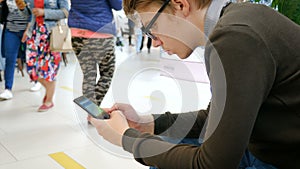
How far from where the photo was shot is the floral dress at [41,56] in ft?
8.77

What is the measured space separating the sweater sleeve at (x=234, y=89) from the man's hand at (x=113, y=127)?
0.26m

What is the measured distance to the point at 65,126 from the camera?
2.37 metres

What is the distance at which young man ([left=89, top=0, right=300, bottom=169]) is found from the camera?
2.03 feet

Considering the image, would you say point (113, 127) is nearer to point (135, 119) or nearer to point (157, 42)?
point (135, 119)

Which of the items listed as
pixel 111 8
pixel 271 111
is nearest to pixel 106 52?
pixel 111 8

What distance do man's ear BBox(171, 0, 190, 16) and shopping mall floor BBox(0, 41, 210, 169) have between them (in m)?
0.61

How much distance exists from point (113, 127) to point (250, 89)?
41cm

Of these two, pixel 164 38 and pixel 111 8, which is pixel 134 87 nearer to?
pixel 111 8

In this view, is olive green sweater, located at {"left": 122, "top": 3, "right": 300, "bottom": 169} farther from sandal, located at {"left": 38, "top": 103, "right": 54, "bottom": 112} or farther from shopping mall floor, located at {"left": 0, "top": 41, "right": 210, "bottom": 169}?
sandal, located at {"left": 38, "top": 103, "right": 54, "bottom": 112}

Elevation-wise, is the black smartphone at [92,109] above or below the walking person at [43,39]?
above

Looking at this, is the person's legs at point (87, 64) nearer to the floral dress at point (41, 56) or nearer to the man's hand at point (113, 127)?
the floral dress at point (41, 56)

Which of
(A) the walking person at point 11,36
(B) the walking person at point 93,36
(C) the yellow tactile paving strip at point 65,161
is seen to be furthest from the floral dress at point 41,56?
(C) the yellow tactile paving strip at point 65,161

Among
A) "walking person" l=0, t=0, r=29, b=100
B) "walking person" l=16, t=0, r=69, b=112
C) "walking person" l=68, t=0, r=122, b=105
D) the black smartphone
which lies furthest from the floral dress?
the black smartphone

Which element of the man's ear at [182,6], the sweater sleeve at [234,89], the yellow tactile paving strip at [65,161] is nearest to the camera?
the sweater sleeve at [234,89]
